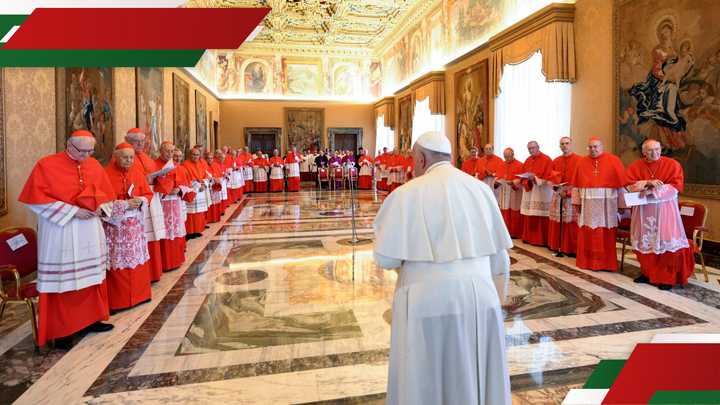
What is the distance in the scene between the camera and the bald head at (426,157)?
7.43 ft

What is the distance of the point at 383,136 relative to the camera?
76.3ft

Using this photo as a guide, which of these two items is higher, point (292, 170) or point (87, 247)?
point (292, 170)

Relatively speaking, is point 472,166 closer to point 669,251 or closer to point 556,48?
point 556,48

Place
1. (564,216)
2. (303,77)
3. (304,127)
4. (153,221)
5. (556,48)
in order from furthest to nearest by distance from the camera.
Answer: (304,127) → (303,77) → (556,48) → (564,216) → (153,221)

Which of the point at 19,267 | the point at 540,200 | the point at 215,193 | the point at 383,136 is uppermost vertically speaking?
the point at 383,136

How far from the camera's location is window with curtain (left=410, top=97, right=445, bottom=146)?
628 inches

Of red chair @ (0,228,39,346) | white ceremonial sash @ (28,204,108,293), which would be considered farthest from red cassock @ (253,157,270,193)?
white ceremonial sash @ (28,204,108,293)

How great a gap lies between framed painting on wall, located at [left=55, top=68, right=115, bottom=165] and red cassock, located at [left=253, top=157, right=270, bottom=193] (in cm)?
1002

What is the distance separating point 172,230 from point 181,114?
28.2 ft

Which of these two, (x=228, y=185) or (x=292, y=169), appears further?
(x=292, y=169)

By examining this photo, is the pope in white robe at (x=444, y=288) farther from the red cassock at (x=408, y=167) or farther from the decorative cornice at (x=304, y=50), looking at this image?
the decorative cornice at (x=304, y=50)

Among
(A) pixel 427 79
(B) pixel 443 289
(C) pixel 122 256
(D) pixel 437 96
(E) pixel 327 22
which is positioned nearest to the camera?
(B) pixel 443 289

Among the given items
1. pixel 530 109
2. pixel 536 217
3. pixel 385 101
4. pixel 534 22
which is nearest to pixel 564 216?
pixel 536 217

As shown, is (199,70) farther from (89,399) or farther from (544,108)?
(89,399)
